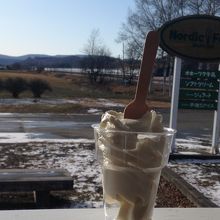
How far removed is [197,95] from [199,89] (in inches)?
4.3

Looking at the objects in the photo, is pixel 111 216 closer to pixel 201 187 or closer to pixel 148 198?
pixel 148 198

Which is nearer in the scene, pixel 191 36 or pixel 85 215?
pixel 85 215

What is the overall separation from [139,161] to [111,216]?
21 cm

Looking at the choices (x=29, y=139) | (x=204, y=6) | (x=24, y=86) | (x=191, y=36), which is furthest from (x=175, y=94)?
(x=204, y=6)

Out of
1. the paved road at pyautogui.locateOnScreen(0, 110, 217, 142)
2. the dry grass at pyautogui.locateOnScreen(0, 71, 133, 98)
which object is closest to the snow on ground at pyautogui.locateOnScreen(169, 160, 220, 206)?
the paved road at pyautogui.locateOnScreen(0, 110, 217, 142)

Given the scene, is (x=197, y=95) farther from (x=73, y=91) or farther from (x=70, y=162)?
(x=73, y=91)

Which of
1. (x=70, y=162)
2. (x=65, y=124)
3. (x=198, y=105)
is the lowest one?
(x=65, y=124)

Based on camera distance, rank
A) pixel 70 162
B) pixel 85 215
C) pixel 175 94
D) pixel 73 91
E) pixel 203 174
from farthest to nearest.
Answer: pixel 73 91, pixel 175 94, pixel 70 162, pixel 203 174, pixel 85 215

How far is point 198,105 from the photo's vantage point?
9.25 m

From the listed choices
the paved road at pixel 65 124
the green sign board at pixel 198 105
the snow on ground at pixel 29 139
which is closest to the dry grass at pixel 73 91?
the paved road at pixel 65 124

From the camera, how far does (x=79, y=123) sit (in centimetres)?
1450

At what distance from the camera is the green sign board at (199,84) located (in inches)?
360

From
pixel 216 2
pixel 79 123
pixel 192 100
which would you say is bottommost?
pixel 79 123

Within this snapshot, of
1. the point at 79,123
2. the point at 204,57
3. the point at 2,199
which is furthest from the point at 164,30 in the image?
the point at 79,123
